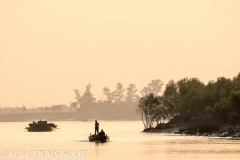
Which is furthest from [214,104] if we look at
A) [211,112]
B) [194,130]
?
[194,130]

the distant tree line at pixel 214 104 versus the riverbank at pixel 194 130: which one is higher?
the distant tree line at pixel 214 104

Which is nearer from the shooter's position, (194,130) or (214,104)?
(194,130)

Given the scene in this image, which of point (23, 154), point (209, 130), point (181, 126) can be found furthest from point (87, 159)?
point (181, 126)

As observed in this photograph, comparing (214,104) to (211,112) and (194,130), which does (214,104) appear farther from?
(194,130)

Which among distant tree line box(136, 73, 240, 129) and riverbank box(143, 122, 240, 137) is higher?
distant tree line box(136, 73, 240, 129)

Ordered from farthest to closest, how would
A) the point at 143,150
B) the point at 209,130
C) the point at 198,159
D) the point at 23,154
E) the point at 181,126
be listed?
1. the point at 181,126
2. the point at 209,130
3. the point at 143,150
4. the point at 23,154
5. the point at 198,159

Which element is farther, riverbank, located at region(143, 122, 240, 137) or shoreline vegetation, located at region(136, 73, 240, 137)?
shoreline vegetation, located at region(136, 73, 240, 137)

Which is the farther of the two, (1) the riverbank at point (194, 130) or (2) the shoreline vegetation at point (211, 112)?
(2) the shoreline vegetation at point (211, 112)

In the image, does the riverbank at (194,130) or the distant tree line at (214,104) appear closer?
the riverbank at (194,130)

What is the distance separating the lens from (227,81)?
194 m

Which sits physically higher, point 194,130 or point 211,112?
point 211,112

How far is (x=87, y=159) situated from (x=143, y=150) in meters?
17.9

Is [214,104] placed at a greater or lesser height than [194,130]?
greater

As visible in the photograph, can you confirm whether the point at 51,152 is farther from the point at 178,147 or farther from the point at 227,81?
the point at 227,81
